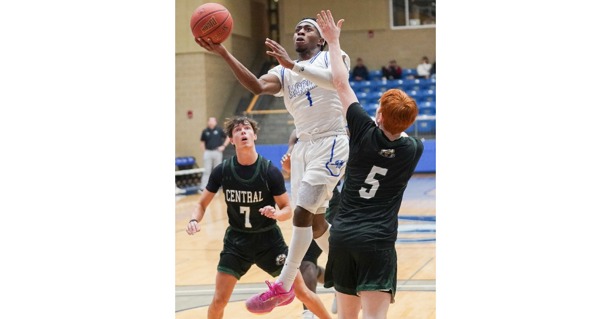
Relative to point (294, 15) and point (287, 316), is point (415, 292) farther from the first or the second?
point (294, 15)

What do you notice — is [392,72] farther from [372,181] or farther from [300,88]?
[372,181]

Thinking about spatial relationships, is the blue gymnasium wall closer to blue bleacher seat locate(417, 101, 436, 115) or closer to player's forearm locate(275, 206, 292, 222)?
blue bleacher seat locate(417, 101, 436, 115)

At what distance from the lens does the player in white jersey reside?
4930mm

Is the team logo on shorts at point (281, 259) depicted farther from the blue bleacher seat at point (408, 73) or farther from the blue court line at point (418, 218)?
the blue bleacher seat at point (408, 73)

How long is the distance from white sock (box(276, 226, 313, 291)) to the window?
55.4ft

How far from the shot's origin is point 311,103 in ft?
17.1

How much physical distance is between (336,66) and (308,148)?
4.14ft

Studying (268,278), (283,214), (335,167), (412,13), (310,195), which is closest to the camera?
(283,214)

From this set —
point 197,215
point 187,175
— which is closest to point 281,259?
point 197,215

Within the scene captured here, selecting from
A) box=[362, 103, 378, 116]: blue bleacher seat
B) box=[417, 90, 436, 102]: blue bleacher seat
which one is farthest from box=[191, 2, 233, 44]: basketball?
box=[417, 90, 436, 102]: blue bleacher seat

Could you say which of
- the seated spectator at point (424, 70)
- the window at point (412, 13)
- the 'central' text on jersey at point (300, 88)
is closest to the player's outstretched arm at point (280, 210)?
the 'central' text on jersey at point (300, 88)

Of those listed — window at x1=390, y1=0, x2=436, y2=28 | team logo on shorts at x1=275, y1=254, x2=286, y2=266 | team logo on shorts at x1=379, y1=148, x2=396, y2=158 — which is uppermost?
window at x1=390, y1=0, x2=436, y2=28

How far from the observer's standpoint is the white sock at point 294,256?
16.1 ft
